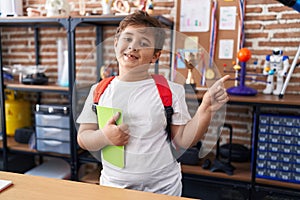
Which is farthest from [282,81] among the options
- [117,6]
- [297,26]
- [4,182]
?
[4,182]

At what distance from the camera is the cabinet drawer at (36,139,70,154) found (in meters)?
2.18

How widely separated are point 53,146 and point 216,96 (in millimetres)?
1708

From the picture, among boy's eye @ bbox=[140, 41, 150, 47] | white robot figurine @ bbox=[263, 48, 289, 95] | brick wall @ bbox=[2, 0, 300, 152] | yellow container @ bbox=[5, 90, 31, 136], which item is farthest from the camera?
yellow container @ bbox=[5, 90, 31, 136]

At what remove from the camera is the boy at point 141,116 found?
77 cm

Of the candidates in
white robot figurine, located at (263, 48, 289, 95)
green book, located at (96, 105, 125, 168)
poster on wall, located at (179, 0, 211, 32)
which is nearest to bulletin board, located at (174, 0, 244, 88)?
poster on wall, located at (179, 0, 211, 32)

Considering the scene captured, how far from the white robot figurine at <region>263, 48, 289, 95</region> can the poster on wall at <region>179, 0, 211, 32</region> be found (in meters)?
0.49

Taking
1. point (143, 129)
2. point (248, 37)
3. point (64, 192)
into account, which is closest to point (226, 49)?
point (248, 37)

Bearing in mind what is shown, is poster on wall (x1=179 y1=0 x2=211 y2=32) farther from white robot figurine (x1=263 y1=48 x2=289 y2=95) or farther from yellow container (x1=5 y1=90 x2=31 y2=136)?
yellow container (x1=5 y1=90 x2=31 y2=136)

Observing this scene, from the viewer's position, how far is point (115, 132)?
766mm

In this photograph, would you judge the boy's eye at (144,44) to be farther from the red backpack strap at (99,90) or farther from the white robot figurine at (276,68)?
the white robot figurine at (276,68)

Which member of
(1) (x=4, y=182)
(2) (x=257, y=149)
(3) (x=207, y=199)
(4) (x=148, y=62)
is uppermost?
(4) (x=148, y=62)

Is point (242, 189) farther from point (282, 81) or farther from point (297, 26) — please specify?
point (297, 26)

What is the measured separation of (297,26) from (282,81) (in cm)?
37

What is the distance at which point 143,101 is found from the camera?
0.80m
